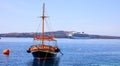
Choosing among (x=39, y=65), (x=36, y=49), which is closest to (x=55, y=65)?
(x=39, y=65)

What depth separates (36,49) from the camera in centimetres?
6259

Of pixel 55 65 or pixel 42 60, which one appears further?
pixel 42 60

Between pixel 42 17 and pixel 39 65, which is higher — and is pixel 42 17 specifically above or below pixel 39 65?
above

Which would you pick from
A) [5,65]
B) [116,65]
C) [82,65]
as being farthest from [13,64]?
[116,65]

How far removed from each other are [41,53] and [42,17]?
8.60 metres

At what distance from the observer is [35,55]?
6391 centimetres

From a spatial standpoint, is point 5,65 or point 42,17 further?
point 42,17

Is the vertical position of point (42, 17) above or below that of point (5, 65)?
above

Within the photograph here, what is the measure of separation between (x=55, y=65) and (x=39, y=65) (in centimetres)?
304

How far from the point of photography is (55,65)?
57094 millimetres

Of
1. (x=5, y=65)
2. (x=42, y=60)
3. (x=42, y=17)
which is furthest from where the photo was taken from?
(x=42, y=17)

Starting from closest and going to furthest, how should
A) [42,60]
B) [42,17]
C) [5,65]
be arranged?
[5,65]
[42,60]
[42,17]

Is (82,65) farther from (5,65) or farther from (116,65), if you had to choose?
(5,65)

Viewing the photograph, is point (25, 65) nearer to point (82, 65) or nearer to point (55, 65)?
point (55, 65)
